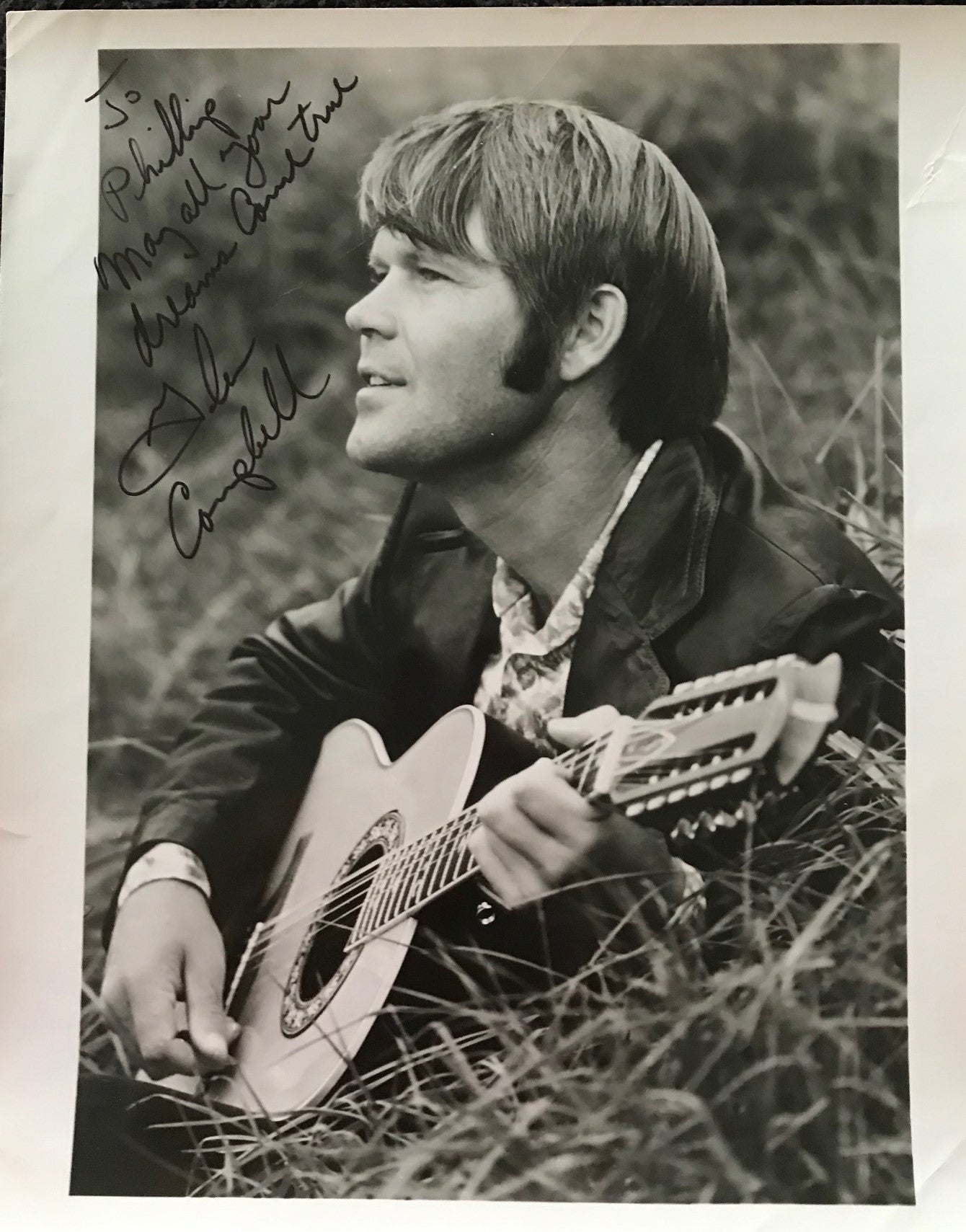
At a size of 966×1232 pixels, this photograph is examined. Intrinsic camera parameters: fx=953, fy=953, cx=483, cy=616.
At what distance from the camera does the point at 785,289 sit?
2.05 feet

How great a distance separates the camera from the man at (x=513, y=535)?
1.99 feet

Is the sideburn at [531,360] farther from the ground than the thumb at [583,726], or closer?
farther from the ground

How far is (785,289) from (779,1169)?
0.56 meters

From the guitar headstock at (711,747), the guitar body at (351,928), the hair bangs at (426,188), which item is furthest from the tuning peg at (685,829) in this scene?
the hair bangs at (426,188)

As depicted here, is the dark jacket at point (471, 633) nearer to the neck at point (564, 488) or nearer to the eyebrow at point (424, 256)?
the neck at point (564, 488)

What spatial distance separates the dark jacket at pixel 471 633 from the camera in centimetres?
61

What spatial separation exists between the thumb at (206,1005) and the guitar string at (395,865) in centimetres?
3

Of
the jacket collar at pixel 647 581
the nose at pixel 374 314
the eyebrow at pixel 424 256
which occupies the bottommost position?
the jacket collar at pixel 647 581

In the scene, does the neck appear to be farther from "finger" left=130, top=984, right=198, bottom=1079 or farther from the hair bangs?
"finger" left=130, top=984, right=198, bottom=1079

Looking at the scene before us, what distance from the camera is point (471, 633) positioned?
2.02 ft

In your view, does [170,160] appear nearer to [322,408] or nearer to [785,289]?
[322,408]

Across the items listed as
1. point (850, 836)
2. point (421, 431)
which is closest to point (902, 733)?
point (850, 836)

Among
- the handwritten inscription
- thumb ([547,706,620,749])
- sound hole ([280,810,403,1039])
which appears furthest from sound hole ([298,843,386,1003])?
the handwritten inscription

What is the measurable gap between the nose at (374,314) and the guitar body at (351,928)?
0.84 feet
